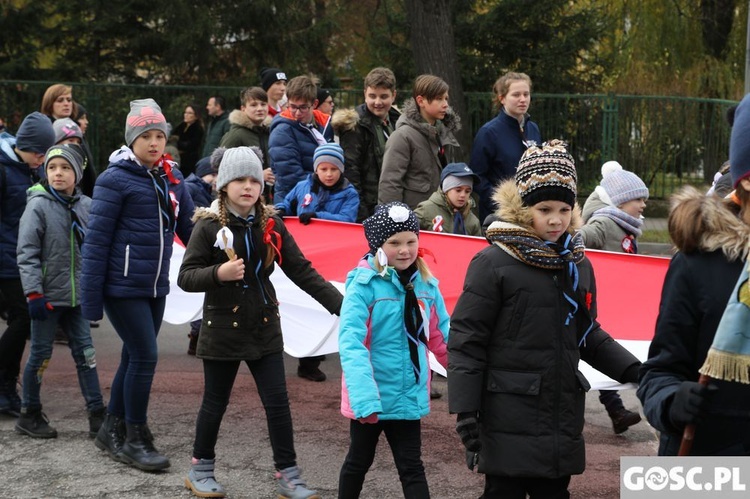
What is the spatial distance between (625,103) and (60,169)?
11481 mm

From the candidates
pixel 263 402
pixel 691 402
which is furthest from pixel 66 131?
pixel 691 402

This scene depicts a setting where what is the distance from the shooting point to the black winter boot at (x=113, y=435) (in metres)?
6.29

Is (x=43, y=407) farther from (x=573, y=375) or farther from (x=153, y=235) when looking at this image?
(x=573, y=375)

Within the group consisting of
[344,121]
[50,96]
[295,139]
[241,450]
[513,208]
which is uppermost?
[50,96]

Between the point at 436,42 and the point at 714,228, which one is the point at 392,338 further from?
the point at 436,42

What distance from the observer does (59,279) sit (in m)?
6.70

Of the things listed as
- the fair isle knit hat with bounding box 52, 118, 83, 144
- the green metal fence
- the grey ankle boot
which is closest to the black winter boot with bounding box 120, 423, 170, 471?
the grey ankle boot

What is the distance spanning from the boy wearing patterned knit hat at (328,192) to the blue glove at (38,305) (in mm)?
1981

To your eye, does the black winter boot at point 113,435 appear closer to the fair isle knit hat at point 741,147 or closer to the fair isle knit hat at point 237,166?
the fair isle knit hat at point 237,166

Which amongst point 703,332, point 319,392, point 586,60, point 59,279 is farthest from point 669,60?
point 703,332

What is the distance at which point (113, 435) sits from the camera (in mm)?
6312

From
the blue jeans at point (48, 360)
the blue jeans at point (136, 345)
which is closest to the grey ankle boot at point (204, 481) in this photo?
the blue jeans at point (136, 345)

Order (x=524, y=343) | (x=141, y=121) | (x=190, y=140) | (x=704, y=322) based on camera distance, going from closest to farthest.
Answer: (x=704, y=322) → (x=524, y=343) → (x=141, y=121) → (x=190, y=140)

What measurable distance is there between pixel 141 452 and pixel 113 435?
265 millimetres
